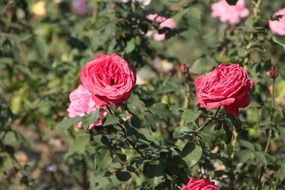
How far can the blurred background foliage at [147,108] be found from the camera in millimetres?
2150

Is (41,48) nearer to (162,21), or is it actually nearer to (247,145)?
(162,21)

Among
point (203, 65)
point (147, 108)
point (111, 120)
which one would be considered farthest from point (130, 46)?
point (111, 120)

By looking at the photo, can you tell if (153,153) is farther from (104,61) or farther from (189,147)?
(104,61)

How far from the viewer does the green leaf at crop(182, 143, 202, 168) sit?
1.98m

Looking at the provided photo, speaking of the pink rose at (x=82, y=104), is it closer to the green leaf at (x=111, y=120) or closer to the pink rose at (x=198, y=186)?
the green leaf at (x=111, y=120)

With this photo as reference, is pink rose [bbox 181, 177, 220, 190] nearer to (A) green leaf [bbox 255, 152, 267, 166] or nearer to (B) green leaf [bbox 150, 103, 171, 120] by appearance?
(B) green leaf [bbox 150, 103, 171, 120]

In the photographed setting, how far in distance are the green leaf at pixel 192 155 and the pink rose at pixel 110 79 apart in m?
0.27

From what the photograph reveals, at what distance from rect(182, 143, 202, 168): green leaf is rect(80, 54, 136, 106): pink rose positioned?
0.89 ft

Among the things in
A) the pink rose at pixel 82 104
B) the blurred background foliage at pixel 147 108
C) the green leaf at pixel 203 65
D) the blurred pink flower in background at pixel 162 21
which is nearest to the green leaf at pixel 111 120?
the blurred background foliage at pixel 147 108

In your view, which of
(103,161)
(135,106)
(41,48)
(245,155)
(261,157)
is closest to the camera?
(103,161)

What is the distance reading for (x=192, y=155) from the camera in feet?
6.53

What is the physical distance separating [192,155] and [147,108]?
12.2 inches

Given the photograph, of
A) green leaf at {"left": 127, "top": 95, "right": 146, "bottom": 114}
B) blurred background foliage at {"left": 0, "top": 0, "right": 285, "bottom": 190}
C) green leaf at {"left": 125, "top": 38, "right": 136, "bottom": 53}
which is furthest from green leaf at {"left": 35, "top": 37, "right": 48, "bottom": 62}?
green leaf at {"left": 127, "top": 95, "right": 146, "bottom": 114}

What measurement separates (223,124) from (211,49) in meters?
0.94
